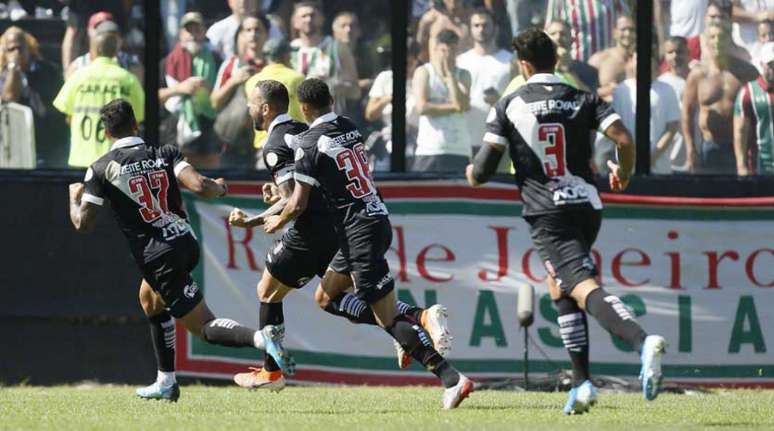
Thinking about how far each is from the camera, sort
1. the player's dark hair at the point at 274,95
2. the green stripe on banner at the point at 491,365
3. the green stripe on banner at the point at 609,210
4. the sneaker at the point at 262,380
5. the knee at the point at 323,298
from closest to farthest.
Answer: the player's dark hair at the point at 274,95 < the knee at the point at 323,298 < the sneaker at the point at 262,380 < the green stripe on banner at the point at 491,365 < the green stripe on banner at the point at 609,210

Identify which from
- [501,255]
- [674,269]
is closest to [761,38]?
[674,269]

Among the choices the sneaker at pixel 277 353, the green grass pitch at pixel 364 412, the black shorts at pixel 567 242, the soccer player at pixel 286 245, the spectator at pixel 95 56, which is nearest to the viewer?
the green grass pitch at pixel 364 412

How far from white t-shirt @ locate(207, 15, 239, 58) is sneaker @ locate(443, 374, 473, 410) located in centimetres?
514

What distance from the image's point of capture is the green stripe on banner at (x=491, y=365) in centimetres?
1305

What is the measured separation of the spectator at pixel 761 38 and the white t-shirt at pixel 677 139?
Answer: 62 cm

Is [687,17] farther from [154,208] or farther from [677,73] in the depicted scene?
[154,208]

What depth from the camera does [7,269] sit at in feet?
44.3

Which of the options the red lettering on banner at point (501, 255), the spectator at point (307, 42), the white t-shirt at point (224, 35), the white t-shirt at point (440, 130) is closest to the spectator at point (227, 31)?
the white t-shirt at point (224, 35)

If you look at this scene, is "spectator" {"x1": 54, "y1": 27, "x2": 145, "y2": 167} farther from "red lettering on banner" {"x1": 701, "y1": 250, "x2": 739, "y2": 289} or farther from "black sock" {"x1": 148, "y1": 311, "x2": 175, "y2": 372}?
"red lettering on banner" {"x1": 701, "y1": 250, "x2": 739, "y2": 289}

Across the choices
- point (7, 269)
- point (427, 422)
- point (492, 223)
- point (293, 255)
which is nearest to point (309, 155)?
point (293, 255)

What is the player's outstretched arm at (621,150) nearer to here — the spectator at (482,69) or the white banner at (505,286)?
the white banner at (505,286)

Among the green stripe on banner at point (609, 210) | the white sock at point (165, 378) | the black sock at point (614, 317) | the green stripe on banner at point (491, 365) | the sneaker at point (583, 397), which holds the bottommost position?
the green stripe on banner at point (491, 365)

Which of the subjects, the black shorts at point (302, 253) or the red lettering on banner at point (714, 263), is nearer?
the black shorts at point (302, 253)

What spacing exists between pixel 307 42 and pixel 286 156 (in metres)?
3.66
